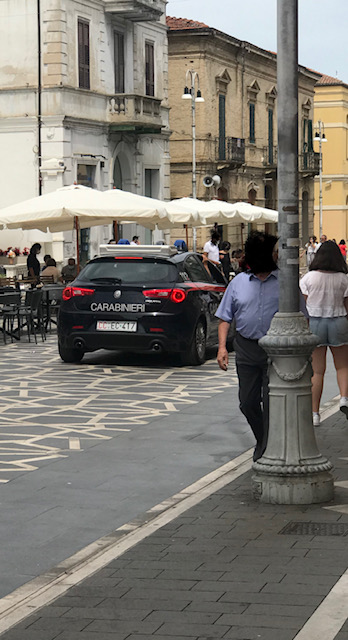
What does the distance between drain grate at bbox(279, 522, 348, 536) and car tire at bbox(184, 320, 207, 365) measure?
8.96 m

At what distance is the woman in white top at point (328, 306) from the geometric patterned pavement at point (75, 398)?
1.74 m

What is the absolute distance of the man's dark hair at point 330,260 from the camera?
11.2 metres

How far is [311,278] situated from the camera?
37.0ft

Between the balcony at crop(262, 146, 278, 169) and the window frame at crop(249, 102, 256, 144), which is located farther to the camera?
the balcony at crop(262, 146, 278, 169)

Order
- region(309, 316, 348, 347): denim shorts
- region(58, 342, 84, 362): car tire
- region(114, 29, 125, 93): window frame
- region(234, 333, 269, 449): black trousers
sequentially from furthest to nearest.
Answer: region(114, 29, 125, 93): window frame, region(58, 342, 84, 362): car tire, region(309, 316, 348, 347): denim shorts, region(234, 333, 269, 449): black trousers

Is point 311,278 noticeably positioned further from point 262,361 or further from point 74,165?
point 74,165

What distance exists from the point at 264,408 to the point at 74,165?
1075 inches

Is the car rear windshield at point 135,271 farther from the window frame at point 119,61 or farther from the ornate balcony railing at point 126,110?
the window frame at point 119,61

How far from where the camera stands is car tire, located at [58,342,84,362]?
1647 cm

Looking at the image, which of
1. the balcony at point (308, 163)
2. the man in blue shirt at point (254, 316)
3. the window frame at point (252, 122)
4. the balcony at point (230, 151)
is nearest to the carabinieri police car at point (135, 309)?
the man in blue shirt at point (254, 316)

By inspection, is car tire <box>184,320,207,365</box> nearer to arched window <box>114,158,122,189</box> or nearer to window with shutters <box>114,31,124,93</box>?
arched window <box>114,158,122,189</box>

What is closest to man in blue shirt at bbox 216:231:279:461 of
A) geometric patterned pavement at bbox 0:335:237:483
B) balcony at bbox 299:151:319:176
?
geometric patterned pavement at bbox 0:335:237:483

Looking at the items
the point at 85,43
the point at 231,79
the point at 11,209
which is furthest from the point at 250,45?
the point at 11,209

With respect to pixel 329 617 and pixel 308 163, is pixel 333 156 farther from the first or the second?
pixel 329 617
